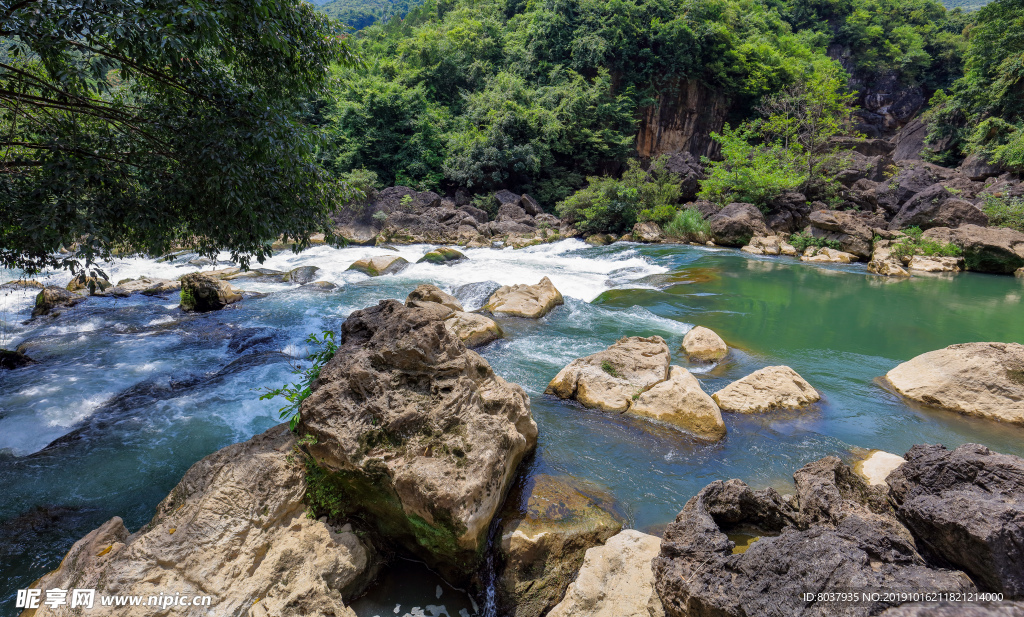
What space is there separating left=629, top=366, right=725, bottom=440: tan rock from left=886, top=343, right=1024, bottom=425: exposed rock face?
3360 mm

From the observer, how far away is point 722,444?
195 inches

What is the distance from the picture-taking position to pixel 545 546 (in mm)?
3221

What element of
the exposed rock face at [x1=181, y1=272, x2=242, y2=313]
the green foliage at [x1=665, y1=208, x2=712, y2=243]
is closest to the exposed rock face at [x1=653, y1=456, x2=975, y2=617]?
the exposed rock face at [x1=181, y1=272, x2=242, y2=313]

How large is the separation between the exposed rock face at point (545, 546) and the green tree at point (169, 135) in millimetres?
4396

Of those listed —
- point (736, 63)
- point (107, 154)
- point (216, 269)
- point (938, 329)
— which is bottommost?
point (938, 329)

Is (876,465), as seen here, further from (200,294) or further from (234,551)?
(200,294)

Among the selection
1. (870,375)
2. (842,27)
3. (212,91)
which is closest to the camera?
(212,91)

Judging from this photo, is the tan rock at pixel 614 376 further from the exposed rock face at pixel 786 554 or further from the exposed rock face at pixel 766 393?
the exposed rock face at pixel 786 554

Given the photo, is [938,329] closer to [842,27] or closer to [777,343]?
[777,343]

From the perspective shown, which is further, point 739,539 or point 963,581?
point 739,539

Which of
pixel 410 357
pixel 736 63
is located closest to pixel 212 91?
pixel 410 357

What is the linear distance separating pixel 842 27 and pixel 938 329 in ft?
140

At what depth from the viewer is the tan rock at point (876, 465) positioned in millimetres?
4180

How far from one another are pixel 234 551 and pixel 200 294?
30.8 ft
